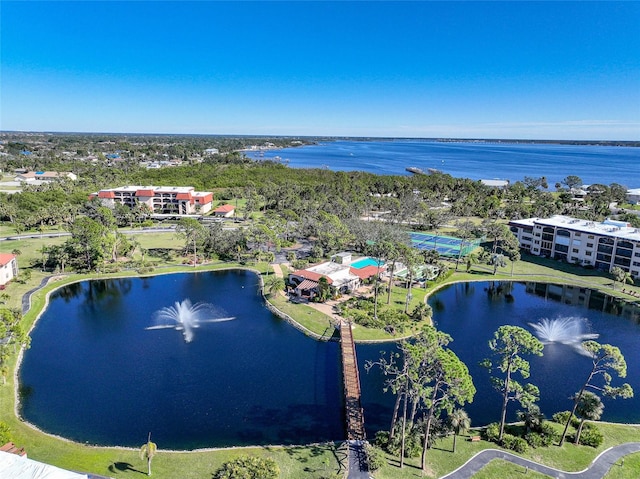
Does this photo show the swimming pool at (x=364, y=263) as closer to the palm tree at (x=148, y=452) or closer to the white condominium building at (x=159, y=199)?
the palm tree at (x=148, y=452)

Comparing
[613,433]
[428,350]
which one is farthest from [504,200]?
[428,350]

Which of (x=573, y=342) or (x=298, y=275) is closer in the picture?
(x=573, y=342)

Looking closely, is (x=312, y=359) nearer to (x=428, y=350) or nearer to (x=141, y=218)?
(x=428, y=350)

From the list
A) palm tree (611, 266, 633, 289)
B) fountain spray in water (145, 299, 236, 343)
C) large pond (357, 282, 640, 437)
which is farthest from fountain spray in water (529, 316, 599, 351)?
fountain spray in water (145, 299, 236, 343)

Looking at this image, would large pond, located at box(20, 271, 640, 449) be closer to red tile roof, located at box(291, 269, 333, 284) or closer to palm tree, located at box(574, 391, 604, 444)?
palm tree, located at box(574, 391, 604, 444)

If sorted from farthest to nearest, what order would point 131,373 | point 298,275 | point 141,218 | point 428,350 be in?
point 141,218 → point 298,275 → point 131,373 → point 428,350

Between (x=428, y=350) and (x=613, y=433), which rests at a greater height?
(x=428, y=350)
